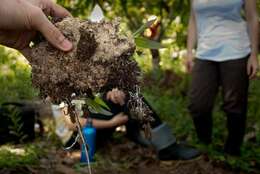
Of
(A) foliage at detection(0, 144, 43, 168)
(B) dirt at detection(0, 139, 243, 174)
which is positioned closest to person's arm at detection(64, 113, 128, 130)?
(B) dirt at detection(0, 139, 243, 174)

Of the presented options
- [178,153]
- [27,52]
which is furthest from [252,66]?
[27,52]

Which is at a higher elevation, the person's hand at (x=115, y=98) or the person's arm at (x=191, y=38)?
the person's arm at (x=191, y=38)

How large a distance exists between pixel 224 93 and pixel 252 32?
514 mm

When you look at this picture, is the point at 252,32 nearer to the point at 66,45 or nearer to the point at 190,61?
the point at 190,61

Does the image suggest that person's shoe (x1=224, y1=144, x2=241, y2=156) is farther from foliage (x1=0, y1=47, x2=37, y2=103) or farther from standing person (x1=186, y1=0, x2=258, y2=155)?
foliage (x1=0, y1=47, x2=37, y2=103)

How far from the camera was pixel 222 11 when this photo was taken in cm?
395

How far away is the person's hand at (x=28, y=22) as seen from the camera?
2.10 metres

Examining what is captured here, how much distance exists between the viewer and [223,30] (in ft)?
13.1

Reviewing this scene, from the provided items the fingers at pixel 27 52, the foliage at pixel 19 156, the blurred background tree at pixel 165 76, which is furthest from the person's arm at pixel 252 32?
the fingers at pixel 27 52

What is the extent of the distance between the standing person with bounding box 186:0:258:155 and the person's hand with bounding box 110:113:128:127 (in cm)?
59

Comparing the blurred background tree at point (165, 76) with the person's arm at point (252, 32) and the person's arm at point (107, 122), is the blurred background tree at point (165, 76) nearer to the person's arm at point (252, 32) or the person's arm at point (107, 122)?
the person's arm at point (107, 122)

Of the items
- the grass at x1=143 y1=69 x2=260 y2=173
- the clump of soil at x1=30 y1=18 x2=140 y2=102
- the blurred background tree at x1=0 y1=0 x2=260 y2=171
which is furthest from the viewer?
the blurred background tree at x1=0 y1=0 x2=260 y2=171

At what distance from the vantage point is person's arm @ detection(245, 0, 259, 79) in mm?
3963

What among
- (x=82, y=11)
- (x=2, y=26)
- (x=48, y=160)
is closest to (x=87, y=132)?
(x=48, y=160)
